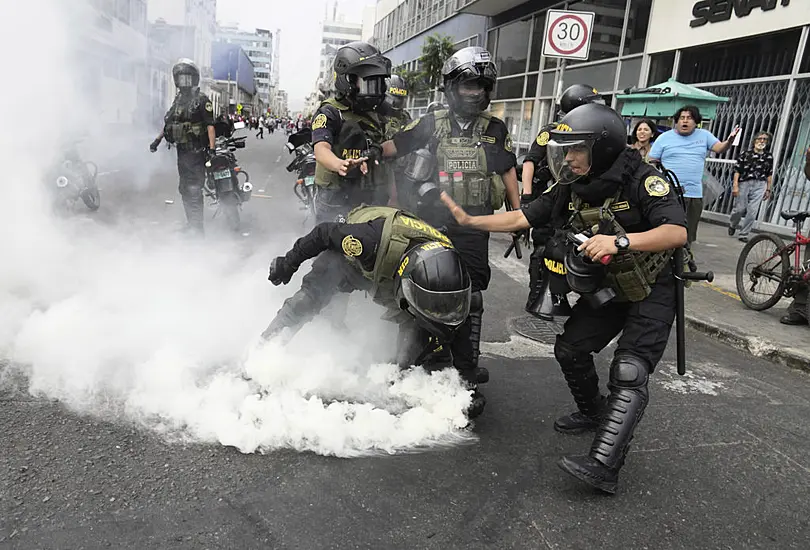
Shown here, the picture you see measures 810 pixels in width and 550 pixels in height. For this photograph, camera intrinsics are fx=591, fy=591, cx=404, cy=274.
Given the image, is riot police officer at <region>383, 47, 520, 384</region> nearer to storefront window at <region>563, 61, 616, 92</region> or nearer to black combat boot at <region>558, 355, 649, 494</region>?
black combat boot at <region>558, 355, 649, 494</region>

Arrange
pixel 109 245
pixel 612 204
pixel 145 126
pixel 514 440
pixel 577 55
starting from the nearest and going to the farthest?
1. pixel 612 204
2. pixel 514 440
3. pixel 109 245
4. pixel 577 55
5. pixel 145 126

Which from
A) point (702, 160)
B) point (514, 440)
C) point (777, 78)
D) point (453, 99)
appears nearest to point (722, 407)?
point (514, 440)

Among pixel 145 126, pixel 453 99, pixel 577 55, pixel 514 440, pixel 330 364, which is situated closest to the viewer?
pixel 514 440

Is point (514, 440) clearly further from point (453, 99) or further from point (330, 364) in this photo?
point (453, 99)

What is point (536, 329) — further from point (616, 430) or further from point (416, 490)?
point (416, 490)

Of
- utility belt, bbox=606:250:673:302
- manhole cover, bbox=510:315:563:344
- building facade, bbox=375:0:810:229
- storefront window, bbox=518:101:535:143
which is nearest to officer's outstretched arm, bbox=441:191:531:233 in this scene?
utility belt, bbox=606:250:673:302

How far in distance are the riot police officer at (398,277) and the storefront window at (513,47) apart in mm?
17264

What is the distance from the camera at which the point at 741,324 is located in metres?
4.94

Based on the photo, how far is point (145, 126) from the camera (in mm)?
8727

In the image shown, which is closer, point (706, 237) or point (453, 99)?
point (453, 99)

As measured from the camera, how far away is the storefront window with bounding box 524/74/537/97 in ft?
58.5

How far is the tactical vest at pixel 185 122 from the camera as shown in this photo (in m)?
6.52

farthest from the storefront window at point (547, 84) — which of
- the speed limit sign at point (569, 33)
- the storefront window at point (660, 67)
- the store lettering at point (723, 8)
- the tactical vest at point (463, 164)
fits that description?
the tactical vest at point (463, 164)

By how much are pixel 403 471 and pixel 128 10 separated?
571 cm
